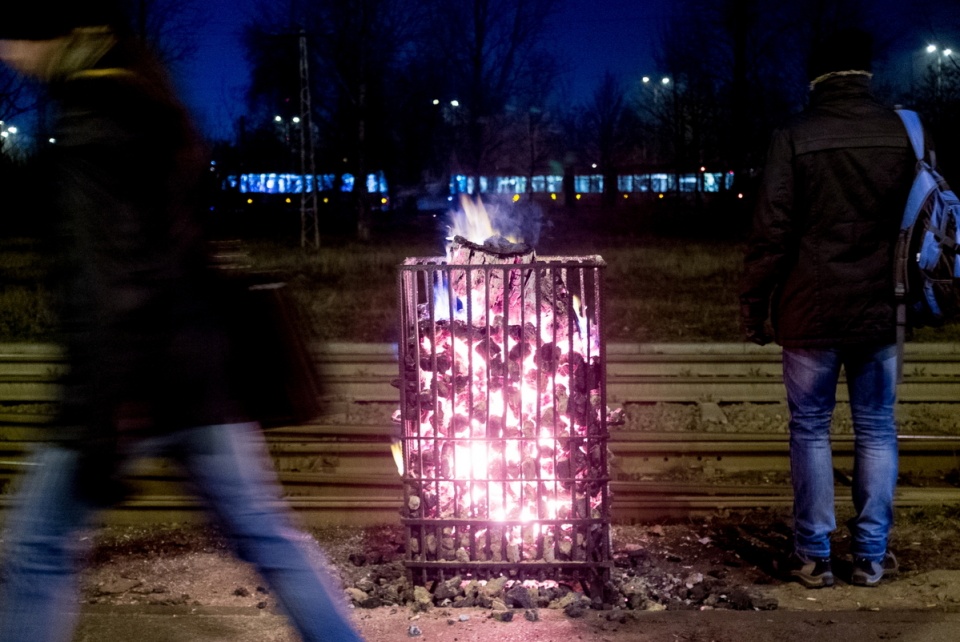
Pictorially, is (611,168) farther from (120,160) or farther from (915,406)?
(120,160)

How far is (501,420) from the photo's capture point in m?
4.51

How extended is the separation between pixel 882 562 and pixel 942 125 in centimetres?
2710

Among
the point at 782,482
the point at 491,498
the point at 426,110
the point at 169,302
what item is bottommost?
the point at 782,482

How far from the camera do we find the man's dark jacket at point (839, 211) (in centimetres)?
436

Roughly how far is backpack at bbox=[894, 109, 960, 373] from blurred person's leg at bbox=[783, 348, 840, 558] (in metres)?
0.40

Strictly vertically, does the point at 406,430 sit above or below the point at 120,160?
below

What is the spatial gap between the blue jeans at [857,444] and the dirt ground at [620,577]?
24cm

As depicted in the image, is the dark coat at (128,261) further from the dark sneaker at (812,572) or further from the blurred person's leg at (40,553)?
the dark sneaker at (812,572)

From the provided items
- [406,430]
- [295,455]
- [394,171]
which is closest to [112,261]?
[406,430]

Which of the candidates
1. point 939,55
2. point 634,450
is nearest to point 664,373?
point 634,450

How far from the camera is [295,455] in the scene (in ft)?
23.3

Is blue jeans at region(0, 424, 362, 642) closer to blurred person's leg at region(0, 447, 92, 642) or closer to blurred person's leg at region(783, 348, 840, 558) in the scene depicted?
blurred person's leg at region(0, 447, 92, 642)

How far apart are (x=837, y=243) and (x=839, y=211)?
13cm

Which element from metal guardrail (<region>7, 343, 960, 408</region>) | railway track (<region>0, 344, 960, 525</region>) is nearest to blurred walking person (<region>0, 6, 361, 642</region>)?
railway track (<region>0, 344, 960, 525</region>)
